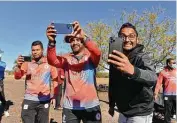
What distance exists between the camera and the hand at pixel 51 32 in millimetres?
4964

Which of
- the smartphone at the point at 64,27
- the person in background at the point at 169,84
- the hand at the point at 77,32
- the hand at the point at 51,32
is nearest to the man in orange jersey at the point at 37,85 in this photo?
the hand at the point at 51,32

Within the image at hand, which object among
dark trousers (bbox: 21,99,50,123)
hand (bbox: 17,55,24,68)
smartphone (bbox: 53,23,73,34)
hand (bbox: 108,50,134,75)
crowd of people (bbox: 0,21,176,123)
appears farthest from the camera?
dark trousers (bbox: 21,99,50,123)

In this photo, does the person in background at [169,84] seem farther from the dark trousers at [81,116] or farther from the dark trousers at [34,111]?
the dark trousers at [81,116]

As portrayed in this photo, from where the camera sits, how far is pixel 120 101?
4.55m

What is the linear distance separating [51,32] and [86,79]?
888 mm

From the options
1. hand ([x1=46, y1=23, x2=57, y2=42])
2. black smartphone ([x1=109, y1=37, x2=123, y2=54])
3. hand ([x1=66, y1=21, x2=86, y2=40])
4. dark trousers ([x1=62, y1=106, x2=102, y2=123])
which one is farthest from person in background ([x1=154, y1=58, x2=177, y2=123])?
black smartphone ([x1=109, y1=37, x2=123, y2=54])

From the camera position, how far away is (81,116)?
212 inches

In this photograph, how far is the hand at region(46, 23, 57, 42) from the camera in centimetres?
496

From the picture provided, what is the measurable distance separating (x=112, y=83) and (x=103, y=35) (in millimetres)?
24541

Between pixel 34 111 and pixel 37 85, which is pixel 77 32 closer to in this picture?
pixel 37 85

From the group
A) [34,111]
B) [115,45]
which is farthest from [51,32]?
[34,111]

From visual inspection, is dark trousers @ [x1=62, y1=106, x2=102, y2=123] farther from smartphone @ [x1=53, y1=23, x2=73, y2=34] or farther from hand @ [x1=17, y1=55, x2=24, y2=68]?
hand @ [x1=17, y1=55, x2=24, y2=68]

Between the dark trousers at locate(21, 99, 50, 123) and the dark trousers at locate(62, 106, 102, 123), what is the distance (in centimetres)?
179

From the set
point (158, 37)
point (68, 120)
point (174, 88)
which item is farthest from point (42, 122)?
point (158, 37)
